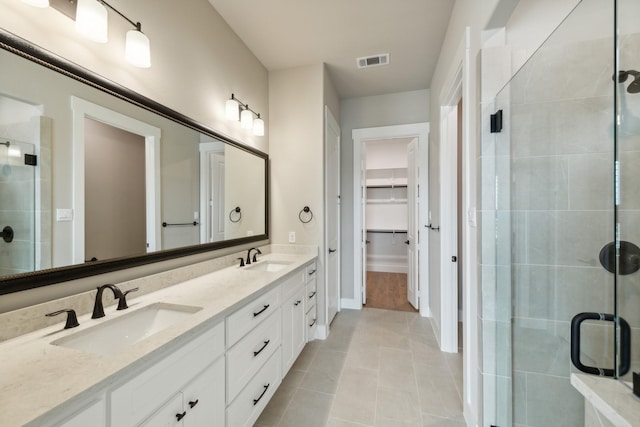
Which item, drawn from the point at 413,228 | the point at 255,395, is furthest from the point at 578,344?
the point at 413,228

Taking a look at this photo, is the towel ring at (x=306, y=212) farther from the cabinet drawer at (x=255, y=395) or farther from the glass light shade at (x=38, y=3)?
the glass light shade at (x=38, y=3)

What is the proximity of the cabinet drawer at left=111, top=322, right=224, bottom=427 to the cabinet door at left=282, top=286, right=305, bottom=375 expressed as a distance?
2.50 feet

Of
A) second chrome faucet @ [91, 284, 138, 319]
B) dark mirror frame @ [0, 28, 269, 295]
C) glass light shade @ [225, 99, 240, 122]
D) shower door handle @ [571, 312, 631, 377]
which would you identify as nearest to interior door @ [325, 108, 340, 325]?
glass light shade @ [225, 99, 240, 122]

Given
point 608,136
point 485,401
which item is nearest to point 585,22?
point 608,136

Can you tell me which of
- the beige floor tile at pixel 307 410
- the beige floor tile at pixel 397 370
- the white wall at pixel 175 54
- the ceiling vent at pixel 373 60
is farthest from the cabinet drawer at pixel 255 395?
the ceiling vent at pixel 373 60

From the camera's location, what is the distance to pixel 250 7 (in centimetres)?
193

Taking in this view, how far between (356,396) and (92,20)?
258cm

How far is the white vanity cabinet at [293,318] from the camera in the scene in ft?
6.00

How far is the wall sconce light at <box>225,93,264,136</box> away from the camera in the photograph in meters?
→ 2.09

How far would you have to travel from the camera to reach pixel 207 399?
1.07 metres

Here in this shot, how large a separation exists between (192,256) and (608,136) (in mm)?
2390

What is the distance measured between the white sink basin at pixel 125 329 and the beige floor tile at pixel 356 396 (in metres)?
1.23

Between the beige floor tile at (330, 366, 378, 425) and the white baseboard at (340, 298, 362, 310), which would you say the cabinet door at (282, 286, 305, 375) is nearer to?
the beige floor tile at (330, 366, 378, 425)

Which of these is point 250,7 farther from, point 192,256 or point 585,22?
point 585,22
